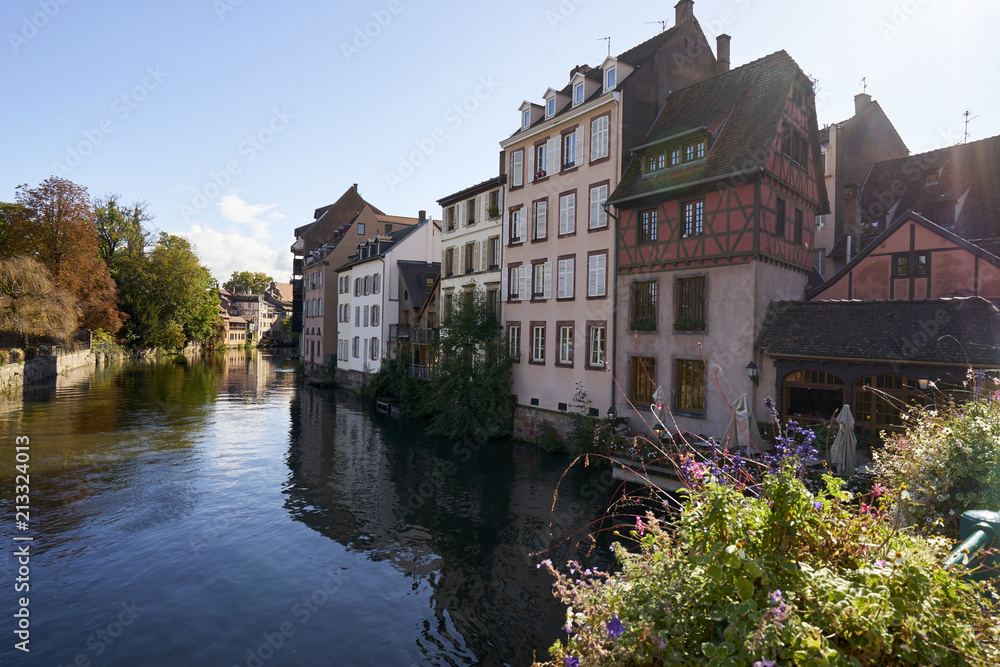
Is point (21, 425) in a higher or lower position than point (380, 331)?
lower

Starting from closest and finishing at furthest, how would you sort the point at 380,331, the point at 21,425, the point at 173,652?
the point at 173,652, the point at 21,425, the point at 380,331

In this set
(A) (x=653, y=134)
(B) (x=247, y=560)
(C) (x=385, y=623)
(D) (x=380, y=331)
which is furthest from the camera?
(D) (x=380, y=331)

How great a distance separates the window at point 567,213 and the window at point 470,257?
7.17m

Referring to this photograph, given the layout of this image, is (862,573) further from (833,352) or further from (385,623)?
(833,352)

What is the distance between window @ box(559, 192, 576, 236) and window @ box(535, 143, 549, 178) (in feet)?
6.53

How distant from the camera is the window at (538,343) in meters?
Answer: 26.0

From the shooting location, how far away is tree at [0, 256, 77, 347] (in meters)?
42.3

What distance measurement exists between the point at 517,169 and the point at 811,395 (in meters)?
16.3

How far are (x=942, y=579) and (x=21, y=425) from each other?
1315 inches

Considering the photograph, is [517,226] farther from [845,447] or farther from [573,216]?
[845,447]

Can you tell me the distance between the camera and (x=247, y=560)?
12820 mm

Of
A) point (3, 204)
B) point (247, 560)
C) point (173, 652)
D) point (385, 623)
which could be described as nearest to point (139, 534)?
point (247, 560)

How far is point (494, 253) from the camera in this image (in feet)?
97.0

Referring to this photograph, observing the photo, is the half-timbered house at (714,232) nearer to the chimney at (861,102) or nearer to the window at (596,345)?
the window at (596,345)
